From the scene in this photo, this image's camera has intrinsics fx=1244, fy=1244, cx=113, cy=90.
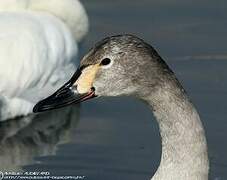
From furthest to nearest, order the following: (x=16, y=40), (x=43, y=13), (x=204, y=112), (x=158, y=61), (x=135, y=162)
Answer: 1. (x=43, y=13)
2. (x=16, y=40)
3. (x=204, y=112)
4. (x=135, y=162)
5. (x=158, y=61)

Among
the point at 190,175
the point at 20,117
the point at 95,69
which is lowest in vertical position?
the point at 20,117

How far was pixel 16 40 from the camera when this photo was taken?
10.7 m

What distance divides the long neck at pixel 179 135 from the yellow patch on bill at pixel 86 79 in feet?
1.00

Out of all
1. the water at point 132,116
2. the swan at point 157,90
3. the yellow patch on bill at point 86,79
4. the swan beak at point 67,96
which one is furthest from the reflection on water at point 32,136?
the swan at point 157,90

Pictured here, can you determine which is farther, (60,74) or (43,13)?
(43,13)

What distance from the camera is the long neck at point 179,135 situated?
20.1 feet

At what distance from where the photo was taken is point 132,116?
9898 mm

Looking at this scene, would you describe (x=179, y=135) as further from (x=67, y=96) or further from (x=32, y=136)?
(x=32, y=136)

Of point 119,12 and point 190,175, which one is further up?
point 190,175

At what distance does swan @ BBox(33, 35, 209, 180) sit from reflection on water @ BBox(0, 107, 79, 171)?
2922 mm

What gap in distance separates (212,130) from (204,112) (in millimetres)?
384

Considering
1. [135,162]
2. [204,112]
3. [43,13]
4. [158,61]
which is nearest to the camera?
[158,61]

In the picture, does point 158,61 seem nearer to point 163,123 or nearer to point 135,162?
point 163,123

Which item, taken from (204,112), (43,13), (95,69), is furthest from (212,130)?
(95,69)
